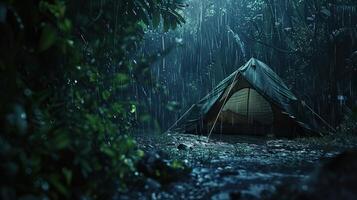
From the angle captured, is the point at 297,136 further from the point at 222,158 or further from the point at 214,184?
the point at 214,184

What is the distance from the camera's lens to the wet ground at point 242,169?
8.84ft

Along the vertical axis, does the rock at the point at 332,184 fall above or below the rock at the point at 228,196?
above

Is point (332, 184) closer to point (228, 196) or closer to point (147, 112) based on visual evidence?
point (228, 196)

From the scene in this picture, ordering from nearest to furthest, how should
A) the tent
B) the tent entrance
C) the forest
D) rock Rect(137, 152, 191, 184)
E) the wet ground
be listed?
the forest, the wet ground, rock Rect(137, 152, 191, 184), the tent, the tent entrance

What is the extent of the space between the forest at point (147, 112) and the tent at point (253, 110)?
30mm

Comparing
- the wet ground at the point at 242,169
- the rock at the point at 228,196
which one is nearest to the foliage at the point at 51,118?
the wet ground at the point at 242,169

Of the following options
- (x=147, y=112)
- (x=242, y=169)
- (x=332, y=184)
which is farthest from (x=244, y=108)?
(x=332, y=184)

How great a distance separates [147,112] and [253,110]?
16.1ft

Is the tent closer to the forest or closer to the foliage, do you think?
the forest

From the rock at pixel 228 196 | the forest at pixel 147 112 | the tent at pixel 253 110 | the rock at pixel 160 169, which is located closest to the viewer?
the forest at pixel 147 112

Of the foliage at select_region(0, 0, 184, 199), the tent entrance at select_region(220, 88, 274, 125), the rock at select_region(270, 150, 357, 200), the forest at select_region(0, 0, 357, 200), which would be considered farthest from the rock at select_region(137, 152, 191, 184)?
the tent entrance at select_region(220, 88, 274, 125)

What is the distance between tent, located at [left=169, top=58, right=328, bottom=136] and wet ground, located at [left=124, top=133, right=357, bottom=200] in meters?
1.32

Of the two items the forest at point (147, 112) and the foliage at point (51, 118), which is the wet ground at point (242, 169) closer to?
the forest at point (147, 112)

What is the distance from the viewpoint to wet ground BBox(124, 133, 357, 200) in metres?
2.70
